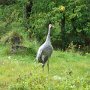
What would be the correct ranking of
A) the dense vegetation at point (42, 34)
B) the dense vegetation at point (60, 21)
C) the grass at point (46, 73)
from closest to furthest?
the grass at point (46, 73) → the dense vegetation at point (42, 34) → the dense vegetation at point (60, 21)

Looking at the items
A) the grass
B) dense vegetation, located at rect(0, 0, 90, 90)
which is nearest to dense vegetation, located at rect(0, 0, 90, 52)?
dense vegetation, located at rect(0, 0, 90, 90)

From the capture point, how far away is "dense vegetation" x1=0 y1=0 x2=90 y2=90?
50.0ft

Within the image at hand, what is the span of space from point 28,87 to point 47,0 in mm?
15415

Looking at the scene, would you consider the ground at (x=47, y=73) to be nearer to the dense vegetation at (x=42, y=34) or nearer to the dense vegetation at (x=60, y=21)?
the dense vegetation at (x=42, y=34)

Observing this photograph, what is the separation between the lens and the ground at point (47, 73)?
33.6 feet

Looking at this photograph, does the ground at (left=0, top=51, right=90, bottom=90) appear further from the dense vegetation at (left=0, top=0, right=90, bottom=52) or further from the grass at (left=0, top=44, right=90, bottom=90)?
the dense vegetation at (left=0, top=0, right=90, bottom=52)

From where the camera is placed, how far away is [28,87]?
10.2m

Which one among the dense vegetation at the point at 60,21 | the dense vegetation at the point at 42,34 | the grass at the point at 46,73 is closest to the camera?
the grass at the point at 46,73

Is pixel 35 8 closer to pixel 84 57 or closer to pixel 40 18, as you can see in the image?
pixel 40 18

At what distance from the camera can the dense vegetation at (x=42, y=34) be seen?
15241 mm

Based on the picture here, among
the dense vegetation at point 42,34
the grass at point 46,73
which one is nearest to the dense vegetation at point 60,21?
the dense vegetation at point 42,34

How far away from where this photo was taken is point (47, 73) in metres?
13.1

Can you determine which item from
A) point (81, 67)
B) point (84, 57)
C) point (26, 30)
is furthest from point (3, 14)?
point (81, 67)

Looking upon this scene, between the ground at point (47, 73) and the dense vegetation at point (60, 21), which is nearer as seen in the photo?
the ground at point (47, 73)
